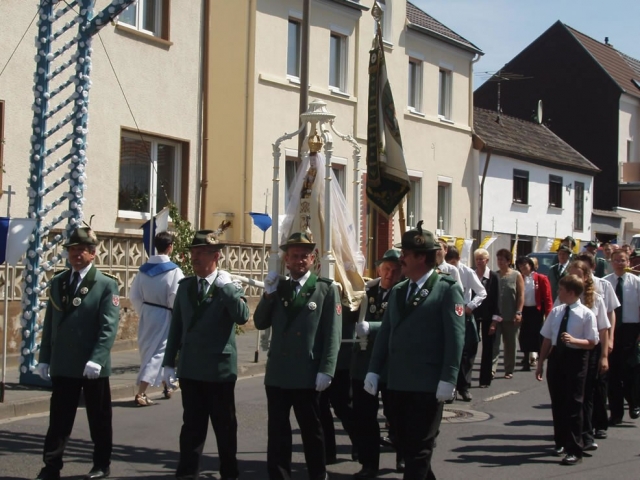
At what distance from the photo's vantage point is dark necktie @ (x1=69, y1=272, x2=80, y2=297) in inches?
295

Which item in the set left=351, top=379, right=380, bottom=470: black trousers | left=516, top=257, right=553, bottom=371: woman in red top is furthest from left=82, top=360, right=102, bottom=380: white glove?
left=516, top=257, right=553, bottom=371: woman in red top

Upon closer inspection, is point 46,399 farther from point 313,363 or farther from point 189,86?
point 189,86

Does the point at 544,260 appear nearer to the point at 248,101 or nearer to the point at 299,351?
the point at 248,101

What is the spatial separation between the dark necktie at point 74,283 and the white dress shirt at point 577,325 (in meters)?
4.21

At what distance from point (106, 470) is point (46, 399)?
370cm

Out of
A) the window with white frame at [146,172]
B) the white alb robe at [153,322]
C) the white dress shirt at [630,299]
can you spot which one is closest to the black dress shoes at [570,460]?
the white dress shirt at [630,299]

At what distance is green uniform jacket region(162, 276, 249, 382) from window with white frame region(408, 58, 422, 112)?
2239 cm

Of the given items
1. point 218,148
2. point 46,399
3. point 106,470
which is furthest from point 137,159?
point 106,470

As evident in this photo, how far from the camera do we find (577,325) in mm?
8836

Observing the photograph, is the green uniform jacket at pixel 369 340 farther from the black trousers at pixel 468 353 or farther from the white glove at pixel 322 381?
the black trousers at pixel 468 353

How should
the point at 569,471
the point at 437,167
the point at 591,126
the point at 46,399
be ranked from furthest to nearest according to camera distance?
the point at 591,126
the point at 437,167
the point at 46,399
the point at 569,471

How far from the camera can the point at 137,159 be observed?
18844 millimetres

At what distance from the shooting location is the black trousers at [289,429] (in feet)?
23.0

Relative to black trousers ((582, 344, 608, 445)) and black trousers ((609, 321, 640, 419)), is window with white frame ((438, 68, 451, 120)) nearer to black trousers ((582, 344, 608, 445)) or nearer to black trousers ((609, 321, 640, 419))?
black trousers ((609, 321, 640, 419))
